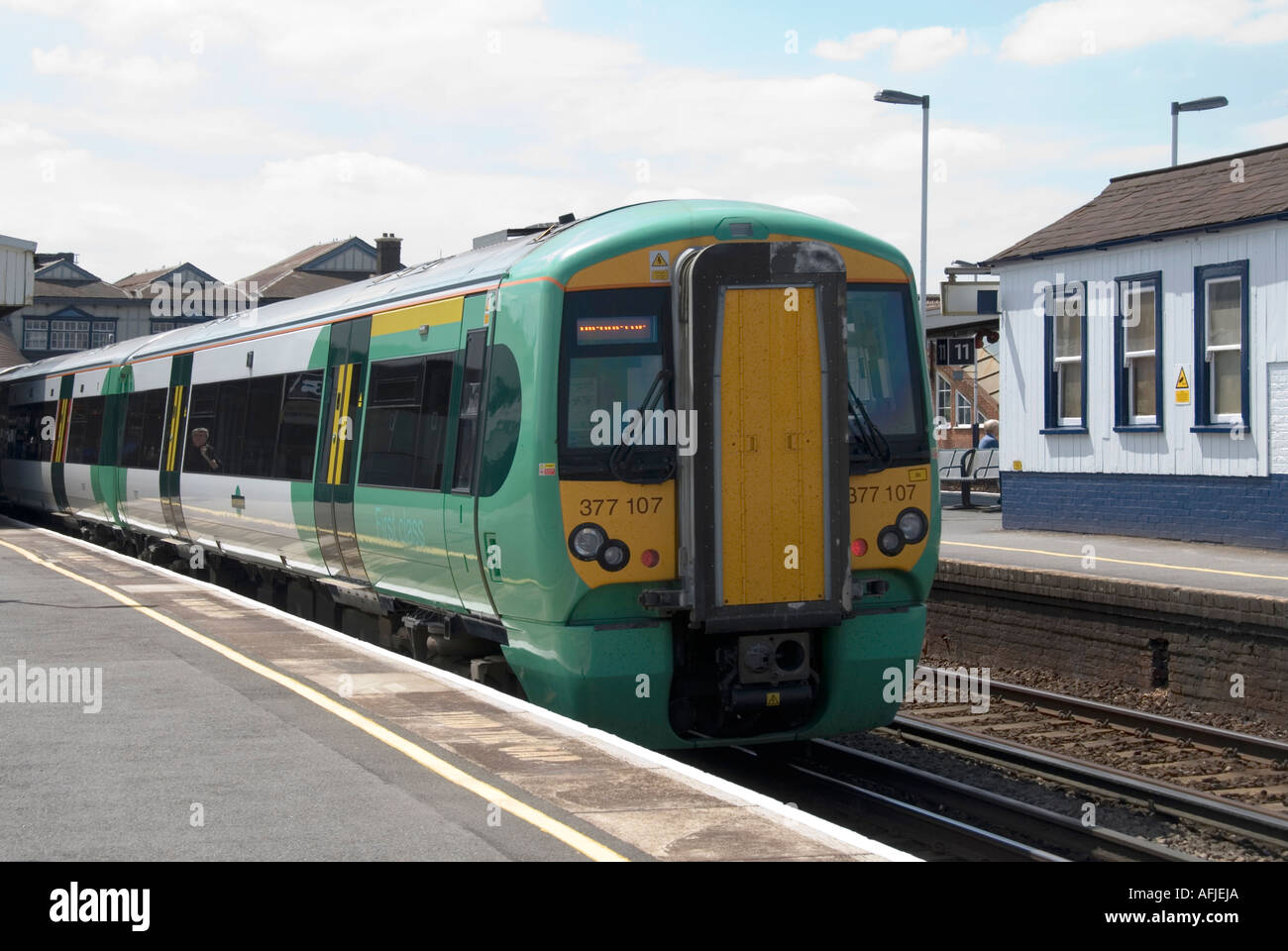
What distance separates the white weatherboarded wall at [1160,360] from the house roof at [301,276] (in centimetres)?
4924

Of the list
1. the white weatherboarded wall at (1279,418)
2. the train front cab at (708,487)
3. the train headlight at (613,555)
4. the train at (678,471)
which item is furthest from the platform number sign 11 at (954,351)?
the train headlight at (613,555)

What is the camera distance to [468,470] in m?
8.97

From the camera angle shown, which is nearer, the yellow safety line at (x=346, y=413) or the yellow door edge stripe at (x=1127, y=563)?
the yellow safety line at (x=346, y=413)

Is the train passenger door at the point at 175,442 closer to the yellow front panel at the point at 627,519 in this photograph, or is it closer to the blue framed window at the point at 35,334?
the yellow front panel at the point at 627,519

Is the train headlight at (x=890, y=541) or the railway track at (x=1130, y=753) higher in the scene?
the train headlight at (x=890, y=541)

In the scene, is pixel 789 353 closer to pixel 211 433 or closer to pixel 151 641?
pixel 151 641

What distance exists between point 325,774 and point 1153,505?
14.0 meters

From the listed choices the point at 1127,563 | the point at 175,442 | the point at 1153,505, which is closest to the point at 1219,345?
the point at 1153,505

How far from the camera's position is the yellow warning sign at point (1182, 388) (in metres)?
17.8

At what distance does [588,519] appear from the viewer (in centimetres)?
812

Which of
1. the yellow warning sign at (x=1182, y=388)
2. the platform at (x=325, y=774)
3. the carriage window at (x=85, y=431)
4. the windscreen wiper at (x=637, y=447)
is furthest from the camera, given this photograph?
the carriage window at (x=85, y=431)

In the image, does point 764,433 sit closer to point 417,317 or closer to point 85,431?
point 417,317

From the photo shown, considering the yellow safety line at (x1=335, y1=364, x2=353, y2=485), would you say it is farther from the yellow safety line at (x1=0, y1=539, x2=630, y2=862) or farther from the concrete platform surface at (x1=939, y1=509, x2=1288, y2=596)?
the concrete platform surface at (x1=939, y1=509, x2=1288, y2=596)
